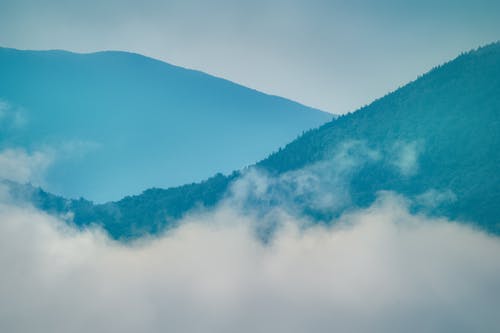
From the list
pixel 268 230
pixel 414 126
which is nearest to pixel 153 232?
pixel 268 230

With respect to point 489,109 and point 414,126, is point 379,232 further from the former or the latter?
point 489,109

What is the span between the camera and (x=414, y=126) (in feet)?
538

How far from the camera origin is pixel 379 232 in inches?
7013

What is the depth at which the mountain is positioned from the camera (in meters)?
146

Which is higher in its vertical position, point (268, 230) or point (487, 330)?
point (268, 230)

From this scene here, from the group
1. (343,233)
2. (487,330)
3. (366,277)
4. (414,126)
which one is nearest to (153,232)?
(343,233)

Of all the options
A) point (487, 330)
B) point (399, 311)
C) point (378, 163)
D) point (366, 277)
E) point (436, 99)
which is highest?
point (436, 99)

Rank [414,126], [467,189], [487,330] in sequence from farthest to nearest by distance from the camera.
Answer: [414,126] → [487,330] → [467,189]

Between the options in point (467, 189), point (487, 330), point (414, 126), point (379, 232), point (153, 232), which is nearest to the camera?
point (467, 189)

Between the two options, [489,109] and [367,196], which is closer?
[489,109]

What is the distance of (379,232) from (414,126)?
40.6 m

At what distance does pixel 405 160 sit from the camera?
161 metres

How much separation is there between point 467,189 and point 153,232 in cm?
11802

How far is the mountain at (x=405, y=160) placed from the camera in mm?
146375
